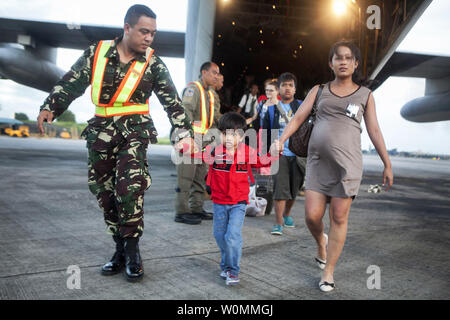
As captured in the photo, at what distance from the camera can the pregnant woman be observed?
93.9 inches

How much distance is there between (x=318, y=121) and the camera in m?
2.57

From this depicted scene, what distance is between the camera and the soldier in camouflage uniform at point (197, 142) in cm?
438

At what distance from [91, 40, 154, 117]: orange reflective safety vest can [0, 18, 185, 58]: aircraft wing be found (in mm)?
13217

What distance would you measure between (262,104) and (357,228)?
1.87 metres

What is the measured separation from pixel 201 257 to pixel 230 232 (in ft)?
2.09

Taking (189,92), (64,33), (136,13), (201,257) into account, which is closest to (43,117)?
(136,13)

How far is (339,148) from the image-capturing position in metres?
2.38

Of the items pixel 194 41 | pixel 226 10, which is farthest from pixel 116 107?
pixel 226 10

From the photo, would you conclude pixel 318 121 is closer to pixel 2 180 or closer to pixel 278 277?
pixel 278 277

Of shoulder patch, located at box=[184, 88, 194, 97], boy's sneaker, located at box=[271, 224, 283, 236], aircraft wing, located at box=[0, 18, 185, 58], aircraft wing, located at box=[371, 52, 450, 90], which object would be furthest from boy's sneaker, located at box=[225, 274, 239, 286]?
aircraft wing, located at box=[0, 18, 185, 58]

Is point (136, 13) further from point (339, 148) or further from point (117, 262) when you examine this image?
point (117, 262)

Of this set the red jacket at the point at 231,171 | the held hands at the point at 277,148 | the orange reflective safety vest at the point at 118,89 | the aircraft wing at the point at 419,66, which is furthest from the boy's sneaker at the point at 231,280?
the aircraft wing at the point at 419,66

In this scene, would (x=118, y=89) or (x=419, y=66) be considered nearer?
(x=118, y=89)

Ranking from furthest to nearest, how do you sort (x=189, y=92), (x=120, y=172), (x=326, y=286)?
(x=189, y=92) → (x=120, y=172) → (x=326, y=286)
